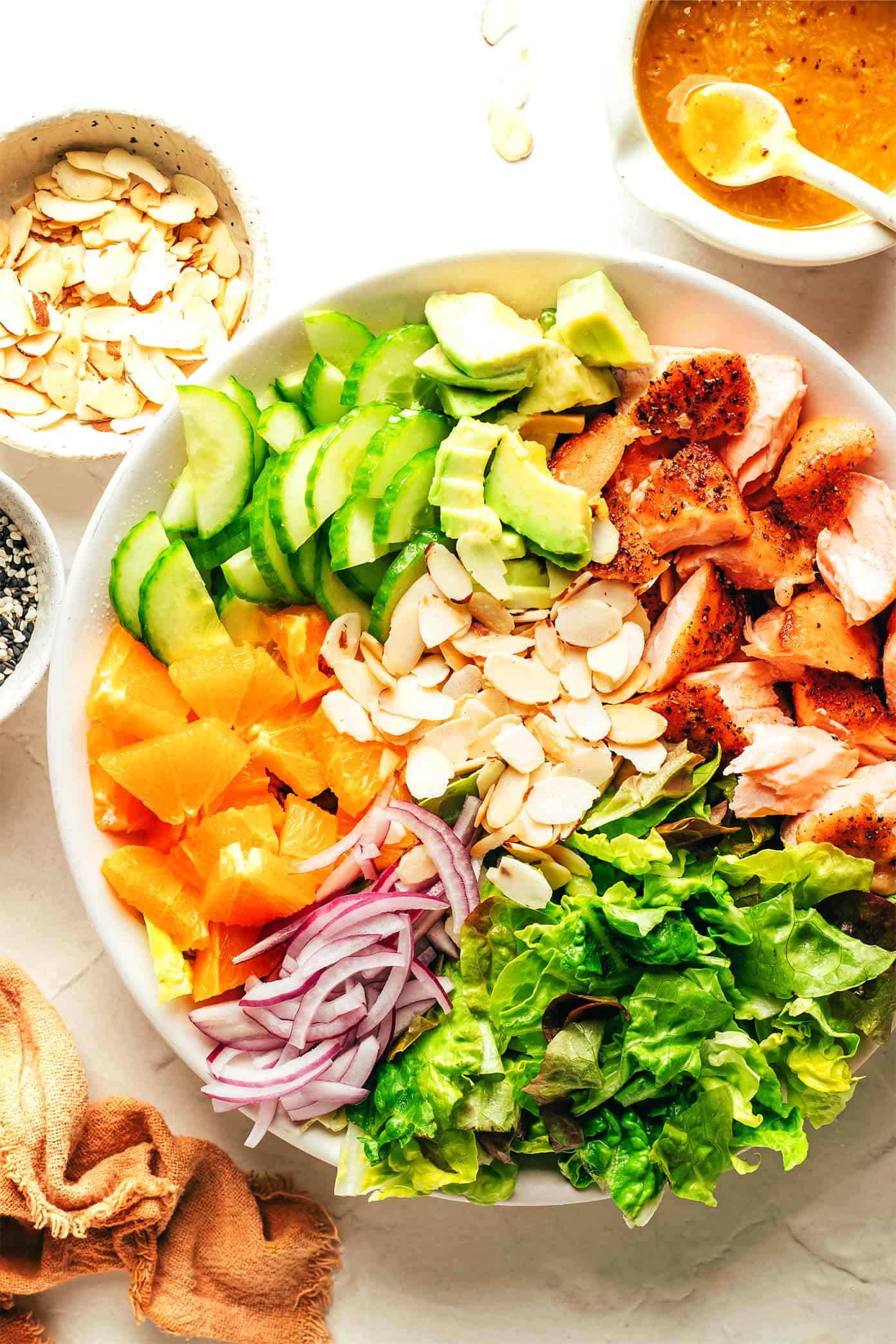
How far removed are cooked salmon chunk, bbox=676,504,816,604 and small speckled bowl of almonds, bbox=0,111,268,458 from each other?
0.97 meters

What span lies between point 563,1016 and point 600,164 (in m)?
1.65

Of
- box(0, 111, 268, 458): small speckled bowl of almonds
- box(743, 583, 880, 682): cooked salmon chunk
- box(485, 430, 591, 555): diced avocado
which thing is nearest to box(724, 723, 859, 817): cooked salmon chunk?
box(743, 583, 880, 682): cooked salmon chunk

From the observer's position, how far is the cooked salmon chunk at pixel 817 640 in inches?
74.5

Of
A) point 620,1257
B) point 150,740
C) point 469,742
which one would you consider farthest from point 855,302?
point 620,1257

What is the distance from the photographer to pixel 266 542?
1873mm

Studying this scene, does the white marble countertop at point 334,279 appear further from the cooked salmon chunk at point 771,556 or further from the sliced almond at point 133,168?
the cooked salmon chunk at point 771,556

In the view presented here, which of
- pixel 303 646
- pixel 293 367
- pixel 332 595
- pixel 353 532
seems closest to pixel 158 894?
pixel 303 646

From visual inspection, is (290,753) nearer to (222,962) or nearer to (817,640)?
(222,962)

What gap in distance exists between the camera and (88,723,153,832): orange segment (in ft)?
6.36

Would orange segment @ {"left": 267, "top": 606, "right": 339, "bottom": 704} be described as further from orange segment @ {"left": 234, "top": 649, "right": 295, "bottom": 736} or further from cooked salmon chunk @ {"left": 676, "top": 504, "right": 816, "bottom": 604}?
cooked salmon chunk @ {"left": 676, "top": 504, "right": 816, "bottom": 604}

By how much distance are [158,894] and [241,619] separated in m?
0.50

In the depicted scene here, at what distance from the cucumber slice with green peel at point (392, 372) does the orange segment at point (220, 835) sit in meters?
0.72

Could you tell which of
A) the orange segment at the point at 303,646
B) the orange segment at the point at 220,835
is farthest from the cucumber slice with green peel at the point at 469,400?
the orange segment at the point at 220,835

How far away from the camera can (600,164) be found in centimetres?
224
